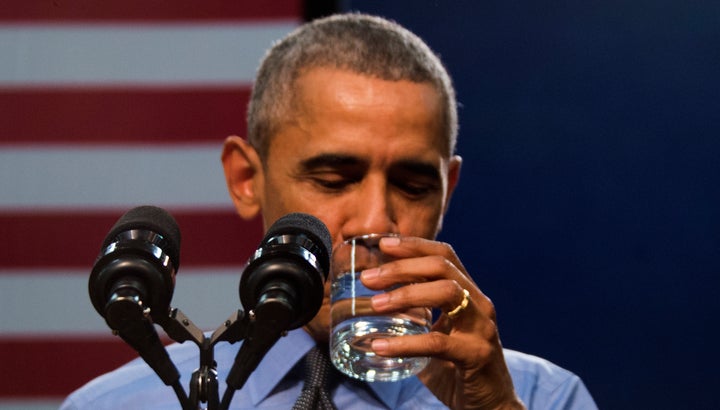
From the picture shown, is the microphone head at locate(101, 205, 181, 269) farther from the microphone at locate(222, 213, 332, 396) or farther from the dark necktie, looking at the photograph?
the dark necktie

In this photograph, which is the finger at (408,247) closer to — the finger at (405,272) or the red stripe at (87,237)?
the finger at (405,272)

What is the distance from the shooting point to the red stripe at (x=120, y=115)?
246cm

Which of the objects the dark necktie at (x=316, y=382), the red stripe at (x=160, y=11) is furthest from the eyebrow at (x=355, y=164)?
the red stripe at (x=160, y=11)

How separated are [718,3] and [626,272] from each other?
623mm

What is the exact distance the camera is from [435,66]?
5.55 feet

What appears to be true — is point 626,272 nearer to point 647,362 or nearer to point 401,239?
point 647,362

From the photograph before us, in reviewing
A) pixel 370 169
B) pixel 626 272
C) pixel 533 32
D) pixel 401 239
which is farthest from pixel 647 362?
pixel 401 239

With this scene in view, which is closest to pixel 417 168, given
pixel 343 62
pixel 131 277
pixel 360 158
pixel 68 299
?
pixel 360 158

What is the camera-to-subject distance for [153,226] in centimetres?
92

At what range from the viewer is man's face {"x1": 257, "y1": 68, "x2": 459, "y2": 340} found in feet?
4.83

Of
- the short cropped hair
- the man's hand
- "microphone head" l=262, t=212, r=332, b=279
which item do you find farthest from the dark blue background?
"microphone head" l=262, t=212, r=332, b=279

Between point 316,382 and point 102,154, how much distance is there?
1.30 m

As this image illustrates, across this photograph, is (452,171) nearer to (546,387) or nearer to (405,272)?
(546,387)

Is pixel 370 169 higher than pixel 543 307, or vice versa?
pixel 370 169
